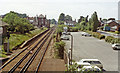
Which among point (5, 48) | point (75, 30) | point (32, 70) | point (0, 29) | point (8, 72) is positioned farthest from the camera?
point (75, 30)

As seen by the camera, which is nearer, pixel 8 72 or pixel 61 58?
pixel 8 72

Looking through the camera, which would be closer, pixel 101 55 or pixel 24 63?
pixel 24 63

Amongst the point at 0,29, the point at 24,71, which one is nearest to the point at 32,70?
the point at 24,71

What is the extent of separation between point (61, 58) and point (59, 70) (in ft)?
20.3

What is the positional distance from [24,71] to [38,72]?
4.63ft

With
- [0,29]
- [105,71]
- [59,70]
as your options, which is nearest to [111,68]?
[105,71]

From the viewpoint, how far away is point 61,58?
22.0 m

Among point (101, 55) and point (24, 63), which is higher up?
point (101, 55)

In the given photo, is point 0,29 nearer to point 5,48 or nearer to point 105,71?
point 5,48

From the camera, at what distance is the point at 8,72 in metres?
14.9

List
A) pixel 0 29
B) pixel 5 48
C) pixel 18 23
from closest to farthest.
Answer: pixel 5 48 < pixel 0 29 < pixel 18 23

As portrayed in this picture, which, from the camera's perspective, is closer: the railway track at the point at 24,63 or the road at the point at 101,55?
the railway track at the point at 24,63

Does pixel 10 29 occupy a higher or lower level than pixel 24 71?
higher

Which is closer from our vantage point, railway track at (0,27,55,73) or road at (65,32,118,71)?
railway track at (0,27,55,73)
